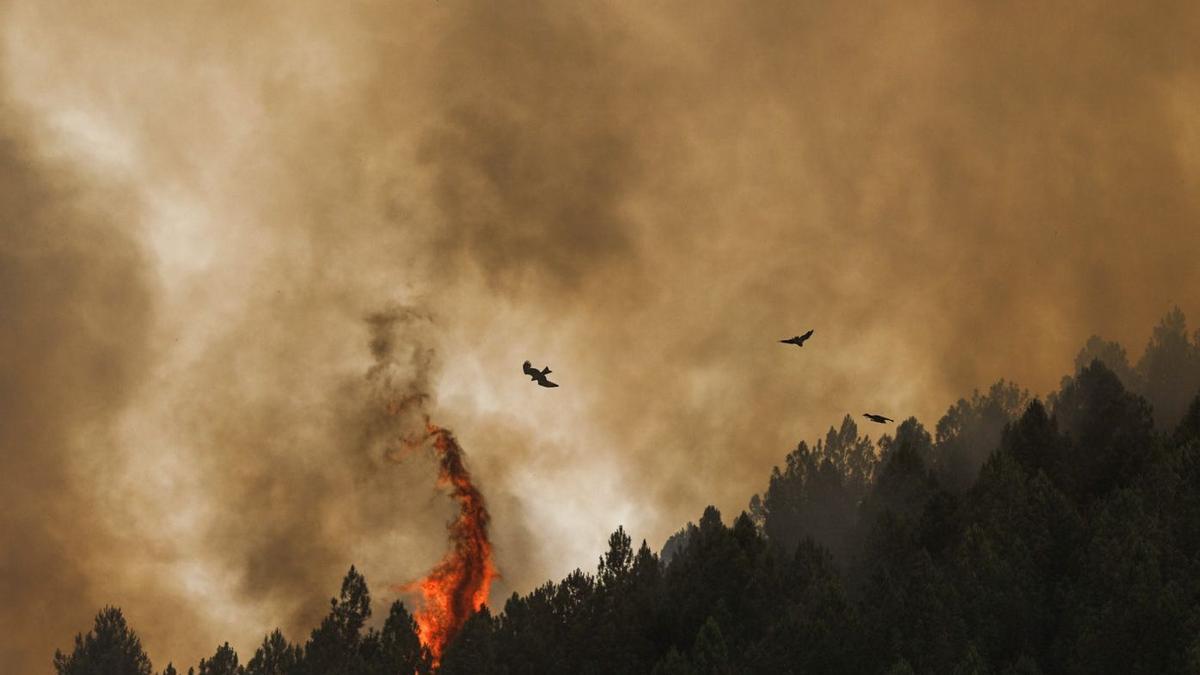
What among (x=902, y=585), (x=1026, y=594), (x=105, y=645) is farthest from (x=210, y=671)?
(x=1026, y=594)

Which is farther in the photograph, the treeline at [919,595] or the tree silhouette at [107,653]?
the tree silhouette at [107,653]

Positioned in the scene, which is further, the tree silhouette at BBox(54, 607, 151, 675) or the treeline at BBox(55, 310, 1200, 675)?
the tree silhouette at BBox(54, 607, 151, 675)

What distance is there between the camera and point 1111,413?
12500cm

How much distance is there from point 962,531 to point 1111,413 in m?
26.8

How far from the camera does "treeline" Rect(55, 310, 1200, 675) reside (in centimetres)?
8319

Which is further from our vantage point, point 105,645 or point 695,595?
point 105,645

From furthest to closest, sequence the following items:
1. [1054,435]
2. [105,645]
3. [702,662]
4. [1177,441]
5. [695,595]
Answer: [105,645], [1054,435], [1177,441], [695,595], [702,662]

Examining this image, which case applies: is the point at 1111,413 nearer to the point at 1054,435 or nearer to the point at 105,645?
the point at 1054,435

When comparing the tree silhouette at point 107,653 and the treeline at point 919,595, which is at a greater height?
the tree silhouette at point 107,653

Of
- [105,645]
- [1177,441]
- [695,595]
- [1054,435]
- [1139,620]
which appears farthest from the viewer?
[105,645]

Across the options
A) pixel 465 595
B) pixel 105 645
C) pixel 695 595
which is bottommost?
pixel 695 595

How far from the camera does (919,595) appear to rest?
9125cm

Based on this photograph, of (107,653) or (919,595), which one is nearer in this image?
(919,595)

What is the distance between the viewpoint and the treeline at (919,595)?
Result: 8319 cm
